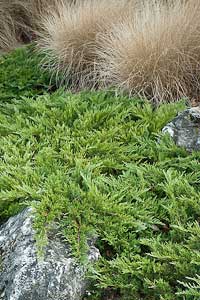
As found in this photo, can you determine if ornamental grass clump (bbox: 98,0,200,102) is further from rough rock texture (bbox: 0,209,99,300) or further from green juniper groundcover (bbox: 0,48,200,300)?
rough rock texture (bbox: 0,209,99,300)

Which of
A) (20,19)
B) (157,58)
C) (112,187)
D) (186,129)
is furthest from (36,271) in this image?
(20,19)

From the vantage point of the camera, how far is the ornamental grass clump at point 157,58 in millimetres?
3658

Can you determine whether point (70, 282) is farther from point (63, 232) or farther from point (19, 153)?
point (19, 153)

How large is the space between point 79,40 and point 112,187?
6.71 ft

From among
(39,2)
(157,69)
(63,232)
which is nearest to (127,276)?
(63,232)

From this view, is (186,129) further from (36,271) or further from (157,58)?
(36,271)

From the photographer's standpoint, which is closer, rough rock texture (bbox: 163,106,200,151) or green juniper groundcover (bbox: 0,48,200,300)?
green juniper groundcover (bbox: 0,48,200,300)

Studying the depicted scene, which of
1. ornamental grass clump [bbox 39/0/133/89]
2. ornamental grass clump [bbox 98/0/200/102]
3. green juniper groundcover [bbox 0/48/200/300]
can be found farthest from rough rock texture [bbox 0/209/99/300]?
ornamental grass clump [bbox 39/0/133/89]

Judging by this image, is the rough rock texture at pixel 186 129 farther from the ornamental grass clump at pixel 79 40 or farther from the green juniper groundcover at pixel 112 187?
the ornamental grass clump at pixel 79 40

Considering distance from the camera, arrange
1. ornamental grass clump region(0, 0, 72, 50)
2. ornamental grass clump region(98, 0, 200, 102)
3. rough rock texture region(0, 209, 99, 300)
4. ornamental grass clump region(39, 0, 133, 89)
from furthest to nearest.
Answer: ornamental grass clump region(0, 0, 72, 50) → ornamental grass clump region(39, 0, 133, 89) → ornamental grass clump region(98, 0, 200, 102) → rough rock texture region(0, 209, 99, 300)

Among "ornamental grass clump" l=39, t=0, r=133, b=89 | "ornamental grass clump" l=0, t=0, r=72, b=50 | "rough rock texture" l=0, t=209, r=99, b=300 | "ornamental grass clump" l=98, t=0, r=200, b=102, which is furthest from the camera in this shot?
"ornamental grass clump" l=0, t=0, r=72, b=50

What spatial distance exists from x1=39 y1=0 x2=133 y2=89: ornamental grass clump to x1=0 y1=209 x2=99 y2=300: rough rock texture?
6.58 feet

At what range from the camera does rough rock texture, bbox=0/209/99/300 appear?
2045 millimetres

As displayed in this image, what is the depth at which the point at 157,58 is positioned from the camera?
3658 millimetres
